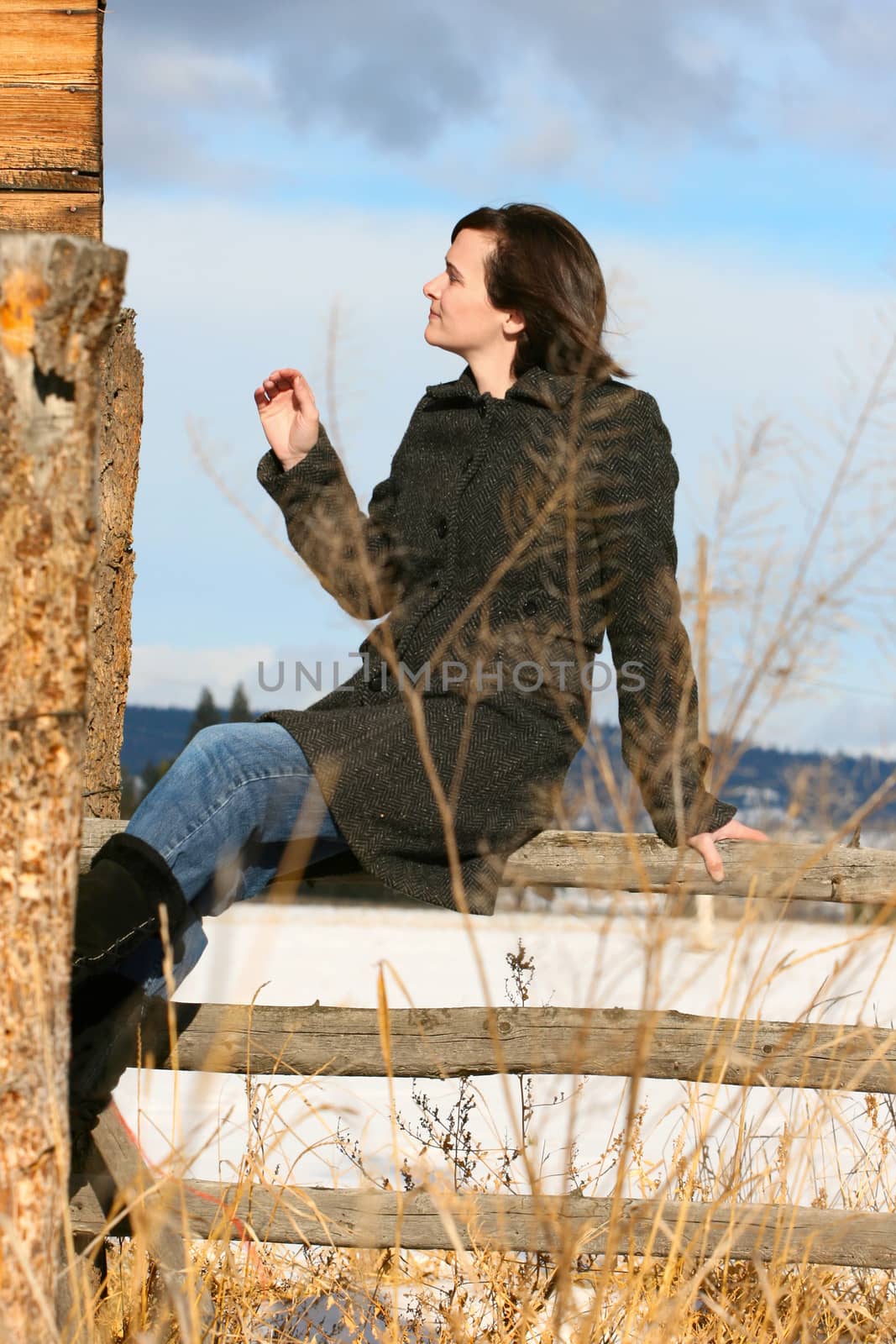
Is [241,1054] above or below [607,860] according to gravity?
below

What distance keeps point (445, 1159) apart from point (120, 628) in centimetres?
157

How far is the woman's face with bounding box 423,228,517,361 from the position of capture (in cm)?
306

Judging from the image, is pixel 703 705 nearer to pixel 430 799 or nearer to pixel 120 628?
pixel 430 799

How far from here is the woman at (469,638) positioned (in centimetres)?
256

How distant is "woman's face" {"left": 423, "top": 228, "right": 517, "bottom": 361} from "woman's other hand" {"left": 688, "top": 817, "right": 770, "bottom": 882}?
46.5 inches

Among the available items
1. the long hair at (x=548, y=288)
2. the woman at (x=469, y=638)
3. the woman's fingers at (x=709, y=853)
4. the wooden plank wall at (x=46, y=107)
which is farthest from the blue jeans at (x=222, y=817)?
the wooden plank wall at (x=46, y=107)

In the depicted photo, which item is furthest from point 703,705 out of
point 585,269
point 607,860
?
point 585,269

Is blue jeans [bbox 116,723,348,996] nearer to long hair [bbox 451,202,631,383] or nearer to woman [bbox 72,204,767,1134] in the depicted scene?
woman [bbox 72,204,767,1134]

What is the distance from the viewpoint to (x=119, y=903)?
94.9 inches

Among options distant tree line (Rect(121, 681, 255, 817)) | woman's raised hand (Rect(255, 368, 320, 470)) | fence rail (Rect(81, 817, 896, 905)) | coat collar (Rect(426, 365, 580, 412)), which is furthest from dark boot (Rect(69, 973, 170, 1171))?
distant tree line (Rect(121, 681, 255, 817))

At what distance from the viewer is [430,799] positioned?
8.88 feet

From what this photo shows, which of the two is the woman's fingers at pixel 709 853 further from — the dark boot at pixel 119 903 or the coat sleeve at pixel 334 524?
the dark boot at pixel 119 903

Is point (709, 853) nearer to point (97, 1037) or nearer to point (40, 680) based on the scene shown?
point (97, 1037)

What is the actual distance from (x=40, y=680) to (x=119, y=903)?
91cm
